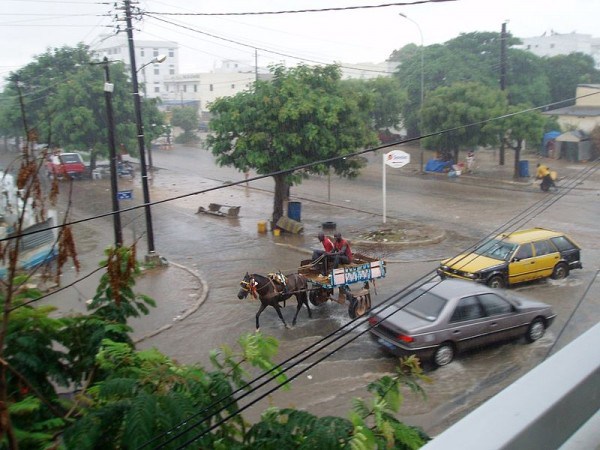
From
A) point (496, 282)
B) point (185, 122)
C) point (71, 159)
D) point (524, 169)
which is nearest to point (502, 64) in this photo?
point (524, 169)

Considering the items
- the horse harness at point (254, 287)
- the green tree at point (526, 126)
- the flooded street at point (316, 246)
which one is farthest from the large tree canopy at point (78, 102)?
the horse harness at point (254, 287)

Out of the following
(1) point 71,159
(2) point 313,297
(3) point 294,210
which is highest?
(1) point 71,159

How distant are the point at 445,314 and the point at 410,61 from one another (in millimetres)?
40688

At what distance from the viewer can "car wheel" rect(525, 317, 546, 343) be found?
10.2 meters

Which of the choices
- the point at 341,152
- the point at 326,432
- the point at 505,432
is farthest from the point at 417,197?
the point at 505,432

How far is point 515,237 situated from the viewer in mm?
13773

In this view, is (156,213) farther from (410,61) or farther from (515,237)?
(410,61)

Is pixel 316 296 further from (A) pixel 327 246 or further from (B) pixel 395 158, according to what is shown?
(B) pixel 395 158

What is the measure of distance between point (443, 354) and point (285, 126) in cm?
1070

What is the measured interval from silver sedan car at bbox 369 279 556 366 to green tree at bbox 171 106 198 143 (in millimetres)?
46571

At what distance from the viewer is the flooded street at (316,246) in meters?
8.73

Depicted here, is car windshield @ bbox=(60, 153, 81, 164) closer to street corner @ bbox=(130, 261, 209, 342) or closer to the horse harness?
street corner @ bbox=(130, 261, 209, 342)

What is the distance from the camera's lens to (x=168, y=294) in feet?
45.8

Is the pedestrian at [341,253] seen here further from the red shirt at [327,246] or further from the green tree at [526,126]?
the green tree at [526,126]
